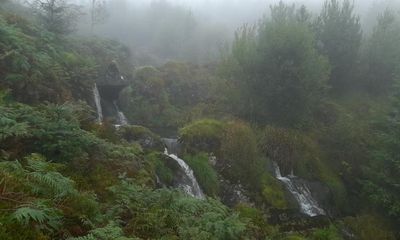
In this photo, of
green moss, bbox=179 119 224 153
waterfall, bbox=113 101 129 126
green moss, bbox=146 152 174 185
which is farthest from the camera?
waterfall, bbox=113 101 129 126

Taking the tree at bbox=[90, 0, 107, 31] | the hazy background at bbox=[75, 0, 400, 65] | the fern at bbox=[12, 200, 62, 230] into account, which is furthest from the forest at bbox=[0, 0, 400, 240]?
the hazy background at bbox=[75, 0, 400, 65]

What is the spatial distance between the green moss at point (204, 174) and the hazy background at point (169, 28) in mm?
27192

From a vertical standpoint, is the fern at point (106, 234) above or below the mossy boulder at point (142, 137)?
above

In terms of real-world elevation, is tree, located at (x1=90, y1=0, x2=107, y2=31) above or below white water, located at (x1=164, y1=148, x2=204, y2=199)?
above

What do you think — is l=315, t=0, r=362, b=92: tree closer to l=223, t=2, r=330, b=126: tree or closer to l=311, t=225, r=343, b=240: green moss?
l=223, t=2, r=330, b=126: tree

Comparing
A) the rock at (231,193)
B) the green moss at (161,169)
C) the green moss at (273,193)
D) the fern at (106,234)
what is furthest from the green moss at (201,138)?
the fern at (106,234)

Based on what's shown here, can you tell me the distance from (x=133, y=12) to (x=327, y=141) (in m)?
50.3

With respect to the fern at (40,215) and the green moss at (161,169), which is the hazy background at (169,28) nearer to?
the green moss at (161,169)

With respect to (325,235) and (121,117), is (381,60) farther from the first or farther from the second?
(325,235)

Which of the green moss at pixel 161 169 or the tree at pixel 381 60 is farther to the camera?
the tree at pixel 381 60

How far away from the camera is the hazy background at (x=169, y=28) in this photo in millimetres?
50594

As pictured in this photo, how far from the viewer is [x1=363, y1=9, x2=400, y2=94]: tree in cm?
3167

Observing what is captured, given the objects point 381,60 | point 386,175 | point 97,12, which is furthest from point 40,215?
point 97,12

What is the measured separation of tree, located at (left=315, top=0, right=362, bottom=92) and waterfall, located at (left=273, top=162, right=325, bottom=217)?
42.5 feet
